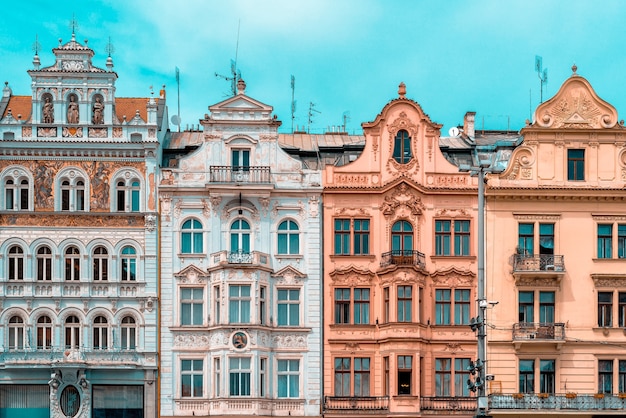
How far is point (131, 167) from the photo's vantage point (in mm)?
53875

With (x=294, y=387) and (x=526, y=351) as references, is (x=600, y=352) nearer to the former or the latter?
(x=526, y=351)

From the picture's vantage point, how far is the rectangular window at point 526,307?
177 ft

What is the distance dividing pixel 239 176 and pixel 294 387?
964 cm

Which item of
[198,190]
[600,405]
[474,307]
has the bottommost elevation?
[600,405]

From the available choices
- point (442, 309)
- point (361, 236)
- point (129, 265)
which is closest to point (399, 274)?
point (361, 236)

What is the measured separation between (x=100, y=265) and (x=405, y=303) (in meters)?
13.5

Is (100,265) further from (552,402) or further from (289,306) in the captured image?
(552,402)

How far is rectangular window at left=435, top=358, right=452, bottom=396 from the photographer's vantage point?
53.6m

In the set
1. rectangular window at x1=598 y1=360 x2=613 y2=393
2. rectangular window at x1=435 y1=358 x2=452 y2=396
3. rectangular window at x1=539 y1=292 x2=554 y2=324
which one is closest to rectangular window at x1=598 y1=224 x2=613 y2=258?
rectangular window at x1=539 y1=292 x2=554 y2=324

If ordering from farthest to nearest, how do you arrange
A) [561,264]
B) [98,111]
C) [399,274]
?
[98,111]
[561,264]
[399,274]

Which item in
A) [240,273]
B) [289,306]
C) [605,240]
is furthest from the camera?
[605,240]

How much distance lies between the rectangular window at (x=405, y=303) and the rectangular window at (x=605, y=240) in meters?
8.88

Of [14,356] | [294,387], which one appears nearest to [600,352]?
[294,387]

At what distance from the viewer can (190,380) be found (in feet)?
174
